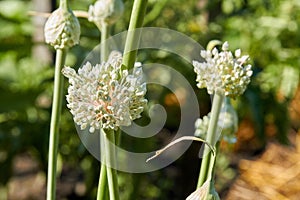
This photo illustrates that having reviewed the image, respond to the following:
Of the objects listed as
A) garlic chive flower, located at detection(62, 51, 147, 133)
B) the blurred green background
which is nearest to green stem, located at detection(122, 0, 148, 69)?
garlic chive flower, located at detection(62, 51, 147, 133)

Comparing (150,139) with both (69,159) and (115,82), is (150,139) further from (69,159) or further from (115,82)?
A: (115,82)

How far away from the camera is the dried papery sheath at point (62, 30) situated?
340 mm

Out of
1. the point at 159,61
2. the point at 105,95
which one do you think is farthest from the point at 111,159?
the point at 159,61

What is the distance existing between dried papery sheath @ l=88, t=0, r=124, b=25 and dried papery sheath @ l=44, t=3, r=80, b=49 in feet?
0.05

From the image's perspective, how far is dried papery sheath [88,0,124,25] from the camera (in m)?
0.35

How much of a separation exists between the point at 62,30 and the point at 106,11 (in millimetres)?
28

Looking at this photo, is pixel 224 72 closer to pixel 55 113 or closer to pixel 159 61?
pixel 55 113

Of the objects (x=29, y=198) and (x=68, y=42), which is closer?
(x=68, y=42)

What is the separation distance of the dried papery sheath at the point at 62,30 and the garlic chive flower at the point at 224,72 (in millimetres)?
68

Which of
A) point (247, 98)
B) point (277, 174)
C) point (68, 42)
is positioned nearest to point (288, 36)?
point (247, 98)

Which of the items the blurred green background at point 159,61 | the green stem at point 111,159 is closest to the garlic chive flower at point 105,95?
the green stem at point 111,159

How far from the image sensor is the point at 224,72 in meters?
0.34

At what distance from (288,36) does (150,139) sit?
1.19 ft

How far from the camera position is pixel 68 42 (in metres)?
0.34
